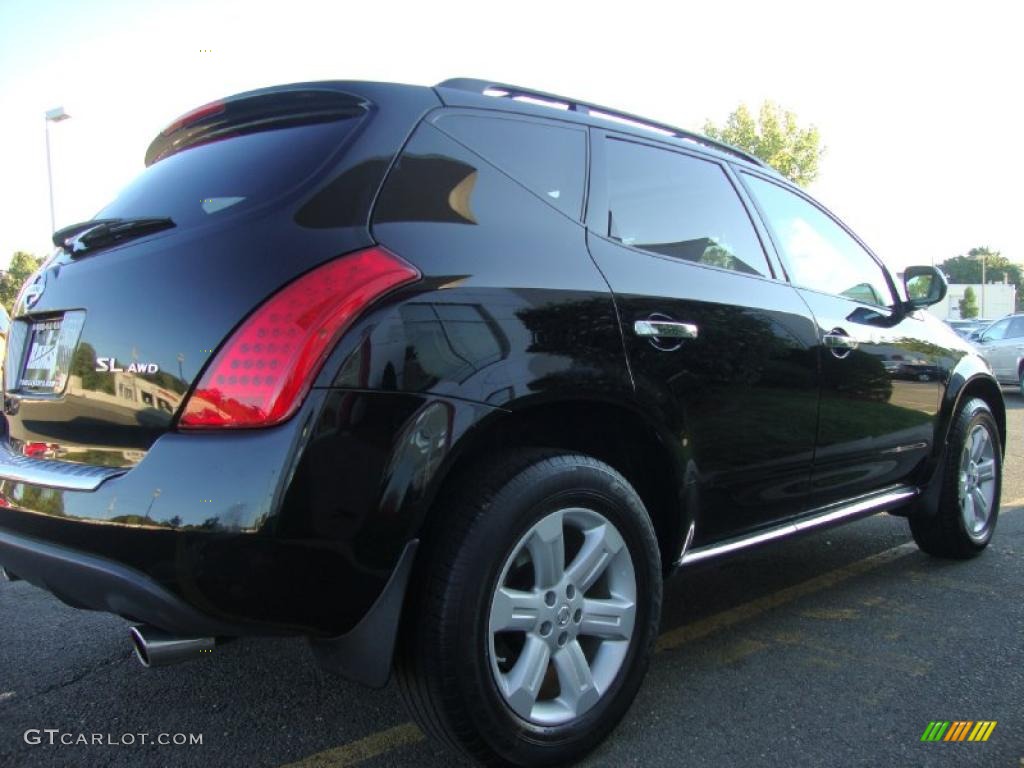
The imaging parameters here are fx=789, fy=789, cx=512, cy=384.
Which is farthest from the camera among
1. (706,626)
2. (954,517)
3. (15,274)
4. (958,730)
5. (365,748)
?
(15,274)

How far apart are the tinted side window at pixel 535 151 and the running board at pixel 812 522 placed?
1.16 meters

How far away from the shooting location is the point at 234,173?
6.75ft

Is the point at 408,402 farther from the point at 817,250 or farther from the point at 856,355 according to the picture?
the point at 817,250

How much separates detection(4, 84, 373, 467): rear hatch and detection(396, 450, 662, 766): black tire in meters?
0.66

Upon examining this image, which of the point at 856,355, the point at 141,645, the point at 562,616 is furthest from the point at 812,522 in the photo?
the point at 141,645

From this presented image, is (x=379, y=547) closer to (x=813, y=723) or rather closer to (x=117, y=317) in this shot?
(x=117, y=317)

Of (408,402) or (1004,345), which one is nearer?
(408,402)

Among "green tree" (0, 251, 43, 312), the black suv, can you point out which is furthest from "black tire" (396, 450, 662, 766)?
"green tree" (0, 251, 43, 312)

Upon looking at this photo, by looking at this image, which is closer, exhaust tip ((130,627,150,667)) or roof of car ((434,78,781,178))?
exhaust tip ((130,627,150,667))

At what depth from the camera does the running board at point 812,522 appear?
8.43 ft

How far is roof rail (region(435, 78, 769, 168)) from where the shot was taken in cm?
236

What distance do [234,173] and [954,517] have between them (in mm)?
3620

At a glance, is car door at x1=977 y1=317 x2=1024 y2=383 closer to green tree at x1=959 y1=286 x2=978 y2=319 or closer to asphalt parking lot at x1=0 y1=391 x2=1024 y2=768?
asphalt parking lot at x1=0 y1=391 x2=1024 y2=768

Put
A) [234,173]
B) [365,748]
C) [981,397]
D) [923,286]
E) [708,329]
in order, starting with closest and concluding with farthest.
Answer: [234,173], [365,748], [708,329], [923,286], [981,397]
